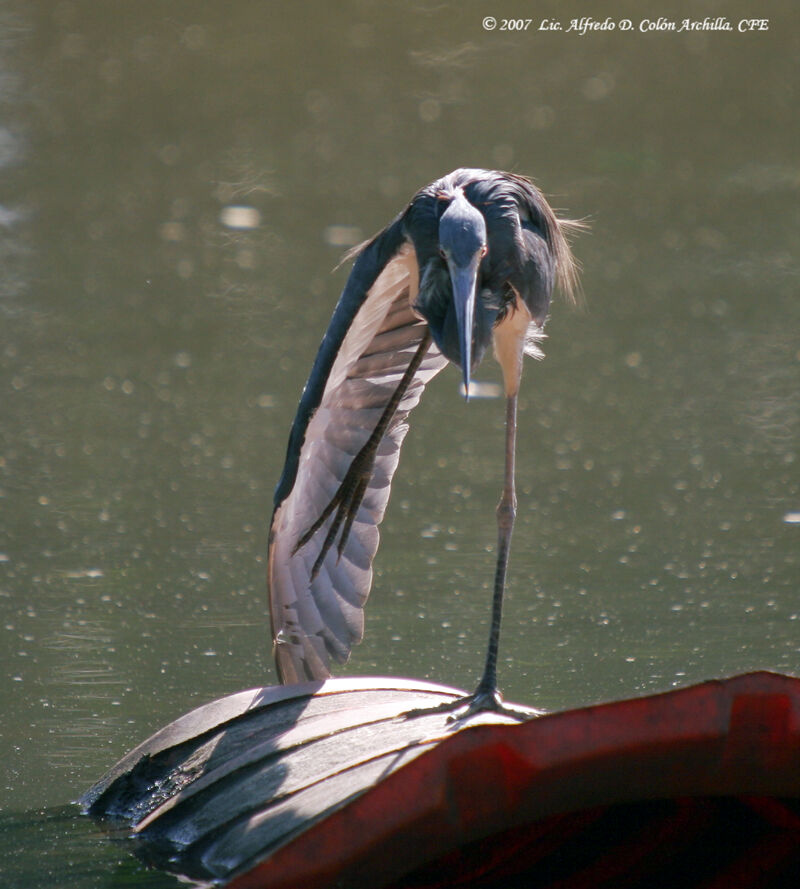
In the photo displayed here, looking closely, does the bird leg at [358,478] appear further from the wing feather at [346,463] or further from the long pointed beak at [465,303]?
the long pointed beak at [465,303]

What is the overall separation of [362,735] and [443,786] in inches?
26.7

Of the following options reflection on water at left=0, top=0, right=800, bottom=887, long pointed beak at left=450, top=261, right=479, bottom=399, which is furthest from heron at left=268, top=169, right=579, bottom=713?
reflection on water at left=0, top=0, right=800, bottom=887

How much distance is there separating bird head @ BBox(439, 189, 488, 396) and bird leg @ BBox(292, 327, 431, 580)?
12.3 inches

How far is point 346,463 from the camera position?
3.71 meters

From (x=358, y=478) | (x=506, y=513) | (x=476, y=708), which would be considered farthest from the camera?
(x=506, y=513)

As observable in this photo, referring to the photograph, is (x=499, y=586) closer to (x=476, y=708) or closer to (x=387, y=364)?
(x=476, y=708)

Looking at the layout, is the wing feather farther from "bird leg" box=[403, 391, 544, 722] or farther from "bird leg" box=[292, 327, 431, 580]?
"bird leg" box=[403, 391, 544, 722]

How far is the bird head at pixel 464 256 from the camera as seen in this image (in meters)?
3.07

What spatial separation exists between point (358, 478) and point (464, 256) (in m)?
0.61

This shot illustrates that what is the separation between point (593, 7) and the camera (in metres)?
10.2

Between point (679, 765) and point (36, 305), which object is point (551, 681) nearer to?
point (679, 765)

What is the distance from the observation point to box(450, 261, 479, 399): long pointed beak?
9.98ft

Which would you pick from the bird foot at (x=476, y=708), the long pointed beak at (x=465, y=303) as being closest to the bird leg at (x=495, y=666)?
the bird foot at (x=476, y=708)

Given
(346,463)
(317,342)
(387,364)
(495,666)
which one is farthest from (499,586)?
(317,342)
